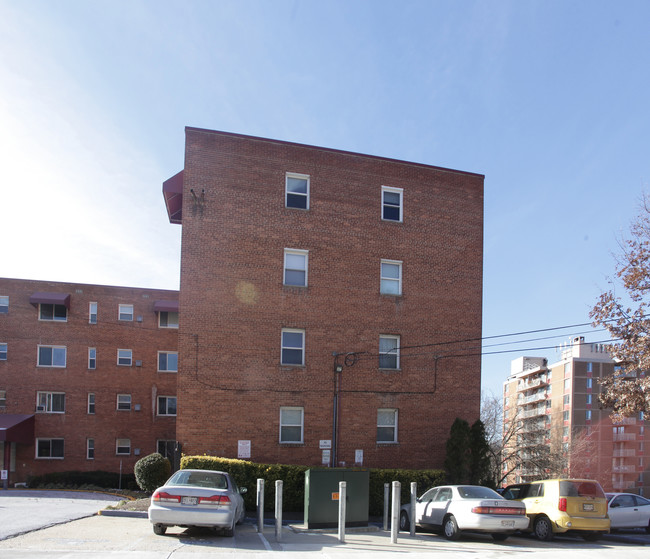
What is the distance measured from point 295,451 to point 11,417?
2166 cm

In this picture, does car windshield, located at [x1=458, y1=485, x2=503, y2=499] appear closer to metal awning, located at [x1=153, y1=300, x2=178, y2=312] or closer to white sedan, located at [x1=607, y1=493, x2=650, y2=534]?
white sedan, located at [x1=607, y1=493, x2=650, y2=534]

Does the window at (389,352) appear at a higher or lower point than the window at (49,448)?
higher

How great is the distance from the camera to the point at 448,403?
24062 millimetres

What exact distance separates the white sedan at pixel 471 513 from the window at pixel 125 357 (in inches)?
1056

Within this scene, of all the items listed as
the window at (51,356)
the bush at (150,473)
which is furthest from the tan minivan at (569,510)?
the window at (51,356)

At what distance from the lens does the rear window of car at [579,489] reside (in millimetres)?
15211

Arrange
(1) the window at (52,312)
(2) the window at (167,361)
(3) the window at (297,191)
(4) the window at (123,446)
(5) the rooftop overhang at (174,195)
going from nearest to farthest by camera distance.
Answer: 1. (3) the window at (297,191)
2. (5) the rooftop overhang at (174,195)
3. (4) the window at (123,446)
4. (1) the window at (52,312)
5. (2) the window at (167,361)

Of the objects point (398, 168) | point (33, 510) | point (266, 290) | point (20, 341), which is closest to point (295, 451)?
point (266, 290)

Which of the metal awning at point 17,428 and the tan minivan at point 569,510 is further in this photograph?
the metal awning at point 17,428

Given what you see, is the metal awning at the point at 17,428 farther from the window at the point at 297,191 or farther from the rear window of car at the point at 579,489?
the rear window of car at the point at 579,489

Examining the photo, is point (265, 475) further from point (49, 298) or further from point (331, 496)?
point (49, 298)

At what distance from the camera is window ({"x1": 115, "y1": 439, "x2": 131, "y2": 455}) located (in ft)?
123

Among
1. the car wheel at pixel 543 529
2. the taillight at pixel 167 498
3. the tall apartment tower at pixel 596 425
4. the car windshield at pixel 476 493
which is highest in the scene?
the taillight at pixel 167 498

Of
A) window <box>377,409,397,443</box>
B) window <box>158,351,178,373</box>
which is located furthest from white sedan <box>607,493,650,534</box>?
window <box>158,351,178,373</box>
